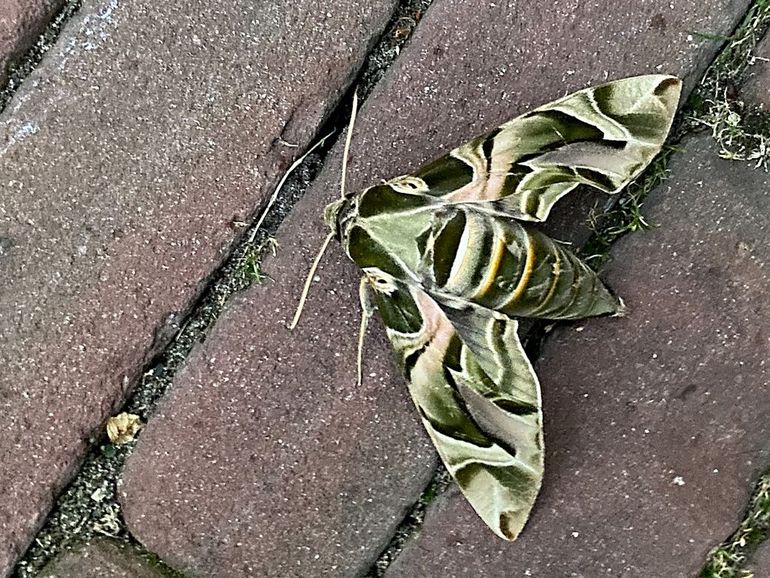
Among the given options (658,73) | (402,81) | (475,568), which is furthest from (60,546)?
(658,73)

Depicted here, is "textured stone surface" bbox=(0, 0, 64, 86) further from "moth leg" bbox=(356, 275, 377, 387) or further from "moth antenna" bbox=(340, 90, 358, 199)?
"moth leg" bbox=(356, 275, 377, 387)

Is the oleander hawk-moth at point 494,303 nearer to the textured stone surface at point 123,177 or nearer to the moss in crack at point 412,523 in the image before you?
the moss in crack at point 412,523

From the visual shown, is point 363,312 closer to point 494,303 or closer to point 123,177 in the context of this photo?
point 494,303

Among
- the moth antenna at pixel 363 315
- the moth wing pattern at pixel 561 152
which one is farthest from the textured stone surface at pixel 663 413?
the moth antenna at pixel 363 315

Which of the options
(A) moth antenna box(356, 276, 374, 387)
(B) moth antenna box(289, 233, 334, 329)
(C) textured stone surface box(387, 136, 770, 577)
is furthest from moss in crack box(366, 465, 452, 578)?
(B) moth antenna box(289, 233, 334, 329)

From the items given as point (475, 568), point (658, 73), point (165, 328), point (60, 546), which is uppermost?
point (658, 73)

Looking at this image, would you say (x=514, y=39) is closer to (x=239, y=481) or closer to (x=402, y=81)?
(x=402, y=81)

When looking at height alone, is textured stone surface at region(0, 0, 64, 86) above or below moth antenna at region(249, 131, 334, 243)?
above
